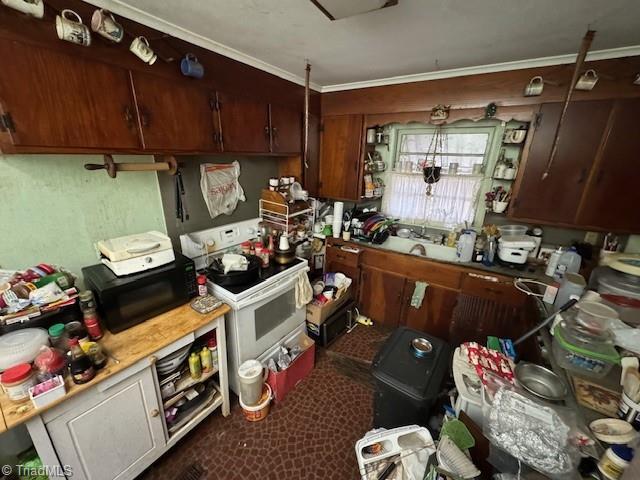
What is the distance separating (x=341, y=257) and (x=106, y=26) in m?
2.29

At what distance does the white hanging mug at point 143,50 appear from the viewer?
1.19m

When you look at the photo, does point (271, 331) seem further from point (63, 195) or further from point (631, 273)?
point (631, 273)

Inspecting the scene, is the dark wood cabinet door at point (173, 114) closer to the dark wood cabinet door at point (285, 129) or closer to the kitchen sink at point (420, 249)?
the dark wood cabinet door at point (285, 129)

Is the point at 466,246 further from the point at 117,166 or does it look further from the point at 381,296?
the point at 117,166

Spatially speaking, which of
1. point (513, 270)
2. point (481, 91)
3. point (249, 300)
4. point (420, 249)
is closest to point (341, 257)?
point (420, 249)

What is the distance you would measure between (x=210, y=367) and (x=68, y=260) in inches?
40.6

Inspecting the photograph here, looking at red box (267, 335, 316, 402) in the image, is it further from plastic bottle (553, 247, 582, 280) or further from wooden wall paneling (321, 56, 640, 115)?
wooden wall paneling (321, 56, 640, 115)

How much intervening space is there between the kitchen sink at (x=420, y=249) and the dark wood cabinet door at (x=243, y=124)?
158 cm

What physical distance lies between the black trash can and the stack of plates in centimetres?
110

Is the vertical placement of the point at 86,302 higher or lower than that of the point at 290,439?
higher

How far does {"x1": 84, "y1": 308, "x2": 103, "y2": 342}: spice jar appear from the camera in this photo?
120cm

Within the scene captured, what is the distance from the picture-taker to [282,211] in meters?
2.29

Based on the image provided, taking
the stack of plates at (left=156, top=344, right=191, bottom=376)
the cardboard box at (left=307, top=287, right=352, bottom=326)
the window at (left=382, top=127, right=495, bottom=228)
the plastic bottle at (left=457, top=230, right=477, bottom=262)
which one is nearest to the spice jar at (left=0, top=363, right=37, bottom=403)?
the stack of plates at (left=156, top=344, right=191, bottom=376)

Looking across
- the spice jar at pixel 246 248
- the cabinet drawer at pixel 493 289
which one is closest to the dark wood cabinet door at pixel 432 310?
the cabinet drawer at pixel 493 289
